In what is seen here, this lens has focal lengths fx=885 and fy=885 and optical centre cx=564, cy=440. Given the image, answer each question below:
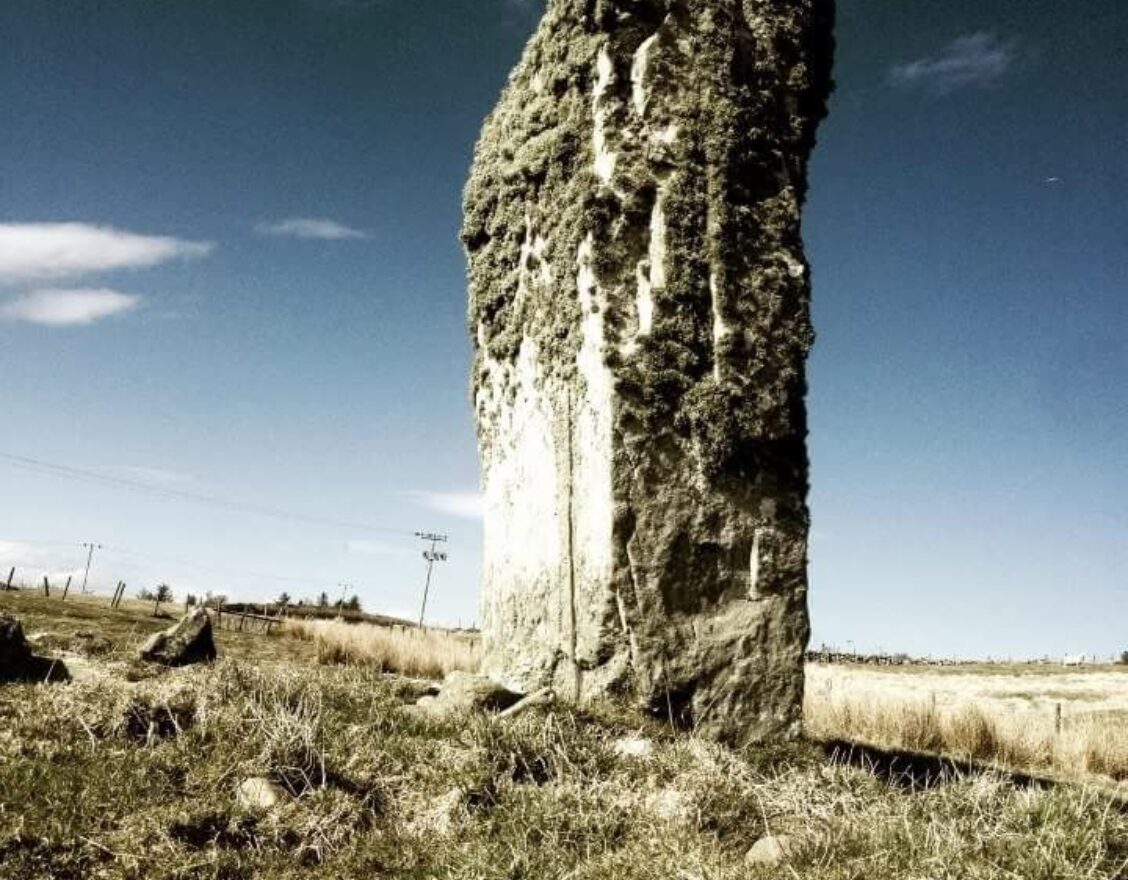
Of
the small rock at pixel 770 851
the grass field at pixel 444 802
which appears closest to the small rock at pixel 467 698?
the grass field at pixel 444 802

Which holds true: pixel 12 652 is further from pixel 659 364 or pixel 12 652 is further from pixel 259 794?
pixel 659 364

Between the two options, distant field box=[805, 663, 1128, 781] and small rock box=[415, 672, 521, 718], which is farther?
distant field box=[805, 663, 1128, 781]

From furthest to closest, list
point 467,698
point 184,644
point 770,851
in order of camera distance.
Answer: point 184,644, point 467,698, point 770,851

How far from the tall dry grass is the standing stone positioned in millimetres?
2956

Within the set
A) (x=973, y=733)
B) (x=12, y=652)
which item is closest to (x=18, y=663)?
(x=12, y=652)

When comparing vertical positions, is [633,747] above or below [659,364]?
below

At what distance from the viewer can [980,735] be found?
25.0 feet

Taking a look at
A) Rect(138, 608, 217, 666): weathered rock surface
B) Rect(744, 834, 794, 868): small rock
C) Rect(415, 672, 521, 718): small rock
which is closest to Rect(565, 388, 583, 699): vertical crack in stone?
Rect(415, 672, 521, 718): small rock

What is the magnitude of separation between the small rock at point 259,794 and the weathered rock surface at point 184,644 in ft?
10.3

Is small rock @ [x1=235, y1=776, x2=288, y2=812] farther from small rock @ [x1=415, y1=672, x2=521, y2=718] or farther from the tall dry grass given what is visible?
the tall dry grass

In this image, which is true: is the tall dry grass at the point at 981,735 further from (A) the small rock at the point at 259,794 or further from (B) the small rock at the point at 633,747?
(A) the small rock at the point at 259,794

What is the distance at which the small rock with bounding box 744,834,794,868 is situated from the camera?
114 inches

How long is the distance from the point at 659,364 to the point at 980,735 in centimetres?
502

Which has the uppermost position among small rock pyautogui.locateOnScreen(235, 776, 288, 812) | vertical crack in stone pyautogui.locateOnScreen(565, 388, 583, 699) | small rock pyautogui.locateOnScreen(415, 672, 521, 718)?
vertical crack in stone pyautogui.locateOnScreen(565, 388, 583, 699)
